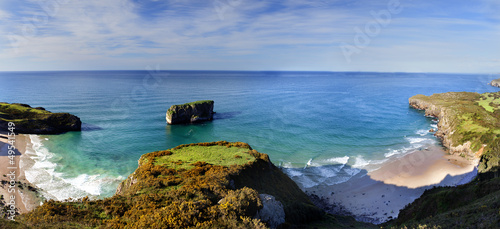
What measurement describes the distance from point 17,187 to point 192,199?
115 feet

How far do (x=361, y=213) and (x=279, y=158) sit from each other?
21210 mm

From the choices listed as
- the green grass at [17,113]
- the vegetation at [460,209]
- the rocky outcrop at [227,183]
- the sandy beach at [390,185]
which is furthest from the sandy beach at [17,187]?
the vegetation at [460,209]

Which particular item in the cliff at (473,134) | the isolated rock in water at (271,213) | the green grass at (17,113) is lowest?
the green grass at (17,113)

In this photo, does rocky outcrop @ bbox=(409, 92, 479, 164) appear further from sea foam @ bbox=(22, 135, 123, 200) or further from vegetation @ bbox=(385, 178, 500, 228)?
sea foam @ bbox=(22, 135, 123, 200)

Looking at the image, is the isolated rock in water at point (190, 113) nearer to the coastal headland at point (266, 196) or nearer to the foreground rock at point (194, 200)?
the coastal headland at point (266, 196)

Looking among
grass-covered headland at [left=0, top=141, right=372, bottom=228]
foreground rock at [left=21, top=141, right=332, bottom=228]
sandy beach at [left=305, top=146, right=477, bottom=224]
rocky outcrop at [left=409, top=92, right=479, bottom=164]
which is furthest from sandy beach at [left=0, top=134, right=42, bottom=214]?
rocky outcrop at [left=409, top=92, right=479, bottom=164]

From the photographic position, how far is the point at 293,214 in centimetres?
2322

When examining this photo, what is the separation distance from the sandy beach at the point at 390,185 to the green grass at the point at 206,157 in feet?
48.3

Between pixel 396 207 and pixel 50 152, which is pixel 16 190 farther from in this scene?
pixel 396 207

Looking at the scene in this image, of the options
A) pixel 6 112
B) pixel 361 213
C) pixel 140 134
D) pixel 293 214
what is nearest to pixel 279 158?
pixel 361 213

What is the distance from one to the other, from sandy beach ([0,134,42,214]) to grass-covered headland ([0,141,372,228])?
1754cm

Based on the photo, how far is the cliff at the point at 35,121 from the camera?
222 ft

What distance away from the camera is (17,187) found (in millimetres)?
37156

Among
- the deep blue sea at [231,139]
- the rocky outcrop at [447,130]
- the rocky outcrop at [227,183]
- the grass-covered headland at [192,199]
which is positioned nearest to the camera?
the grass-covered headland at [192,199]
